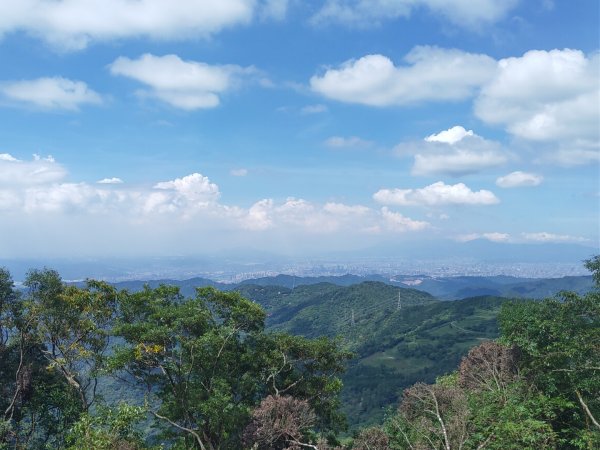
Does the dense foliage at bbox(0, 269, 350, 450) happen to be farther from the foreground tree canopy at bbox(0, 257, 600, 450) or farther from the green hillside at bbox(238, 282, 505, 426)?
the green hillside at bbox(238, 282, 505, 426)

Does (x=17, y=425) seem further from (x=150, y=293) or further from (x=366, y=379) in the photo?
(x=366, y=379)

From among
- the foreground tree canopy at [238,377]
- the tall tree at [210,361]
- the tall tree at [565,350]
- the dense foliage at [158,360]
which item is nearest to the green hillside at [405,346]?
the tall tree at [210,361]

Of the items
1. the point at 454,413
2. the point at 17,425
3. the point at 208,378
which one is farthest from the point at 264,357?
the point at 17,425

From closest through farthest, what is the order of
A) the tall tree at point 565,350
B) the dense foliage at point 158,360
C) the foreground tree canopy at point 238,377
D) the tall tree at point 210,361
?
1. the foreground tree canopy at point 238,377
2. the tall tree at point 565,350
3. the tall tree at point 210,361
4. the dense foliage at point 158,360

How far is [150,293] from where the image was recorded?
2097 centimetres

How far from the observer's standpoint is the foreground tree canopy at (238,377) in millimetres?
16266

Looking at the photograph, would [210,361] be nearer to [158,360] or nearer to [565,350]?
[158,360]

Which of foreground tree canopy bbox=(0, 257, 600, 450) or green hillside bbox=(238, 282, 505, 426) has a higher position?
foreground tree canopy bbox=(0, 257, 600, 450)

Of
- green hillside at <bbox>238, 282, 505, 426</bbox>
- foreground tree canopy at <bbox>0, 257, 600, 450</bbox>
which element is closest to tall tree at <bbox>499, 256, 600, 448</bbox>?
foreground tree canopy at <bbox>0, 257, 600, 450</bbox>

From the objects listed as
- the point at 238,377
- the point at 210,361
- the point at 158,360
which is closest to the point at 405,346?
the point at 238,377

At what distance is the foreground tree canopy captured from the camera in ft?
53.4

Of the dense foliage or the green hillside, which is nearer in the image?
the dense foliage

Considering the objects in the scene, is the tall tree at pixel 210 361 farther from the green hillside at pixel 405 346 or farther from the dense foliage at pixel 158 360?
the green hillside at pixel 405 346

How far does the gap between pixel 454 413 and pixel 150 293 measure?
47.1 ft
